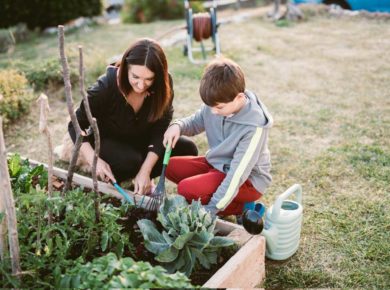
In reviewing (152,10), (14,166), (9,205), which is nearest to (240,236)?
(9,205)

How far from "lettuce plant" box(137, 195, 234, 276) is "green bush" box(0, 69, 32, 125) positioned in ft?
8.47

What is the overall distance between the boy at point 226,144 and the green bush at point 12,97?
2.09 metres

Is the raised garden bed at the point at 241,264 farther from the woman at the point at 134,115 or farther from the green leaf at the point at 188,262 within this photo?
the woman at the point at 134,115

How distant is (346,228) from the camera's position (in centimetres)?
261

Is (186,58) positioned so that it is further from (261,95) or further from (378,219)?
(378,219)

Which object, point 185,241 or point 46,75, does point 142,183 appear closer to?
point 185,241

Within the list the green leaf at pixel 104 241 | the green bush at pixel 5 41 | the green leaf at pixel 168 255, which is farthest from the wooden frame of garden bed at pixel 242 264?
the green bush at pixel 5 41

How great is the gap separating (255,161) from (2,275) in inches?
51.1

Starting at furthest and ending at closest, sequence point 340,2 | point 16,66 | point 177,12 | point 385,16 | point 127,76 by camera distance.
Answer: point 177,12
point 340,2
point 385,16
point 16,66
point 127,76

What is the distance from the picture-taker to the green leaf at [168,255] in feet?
6.36

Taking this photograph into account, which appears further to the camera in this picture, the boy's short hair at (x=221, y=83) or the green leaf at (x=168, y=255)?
the boy's short hair at (x=221, y=83)

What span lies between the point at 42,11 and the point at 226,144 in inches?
256

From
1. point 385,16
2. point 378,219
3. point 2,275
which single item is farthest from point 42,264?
point 385,16

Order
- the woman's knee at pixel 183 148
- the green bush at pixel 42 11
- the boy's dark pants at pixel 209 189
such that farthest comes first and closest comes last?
the green bush at pixel 42 11, the woman's knee at pixel 183 148, the boy's dark pants at pixel 209 189
